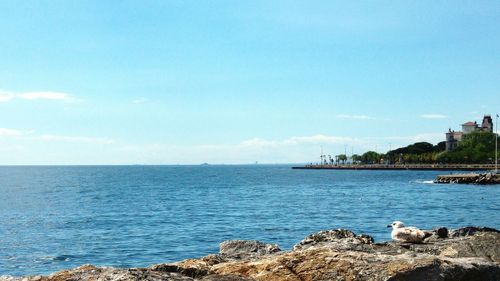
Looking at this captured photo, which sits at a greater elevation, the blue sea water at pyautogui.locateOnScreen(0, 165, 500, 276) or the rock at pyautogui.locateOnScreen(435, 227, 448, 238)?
the rock at pyautogui.locateOnScreen(435, 227, 448, 238)

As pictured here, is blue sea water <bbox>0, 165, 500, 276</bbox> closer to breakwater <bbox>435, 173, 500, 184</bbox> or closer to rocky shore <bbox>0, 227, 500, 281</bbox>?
rocky shore <bbox>0, 227, 500, 281</bbox>

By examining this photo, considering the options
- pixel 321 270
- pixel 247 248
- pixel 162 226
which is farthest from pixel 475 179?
pixel 321 270

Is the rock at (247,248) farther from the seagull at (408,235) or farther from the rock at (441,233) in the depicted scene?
the rock at (441,233)

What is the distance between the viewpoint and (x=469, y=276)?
9.64 m

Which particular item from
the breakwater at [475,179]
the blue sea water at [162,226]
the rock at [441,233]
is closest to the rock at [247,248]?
the rock at [441,233]

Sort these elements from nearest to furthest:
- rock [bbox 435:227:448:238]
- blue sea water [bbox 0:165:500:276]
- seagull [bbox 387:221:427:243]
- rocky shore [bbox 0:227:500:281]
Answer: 1. rocky shore [bbox 0:227:500:281]
2. seagull [bbox 387:221:427:243]
3. rock [bbox 435:227:448:238]
4. blue sea water [bbox 0:165:500:276]

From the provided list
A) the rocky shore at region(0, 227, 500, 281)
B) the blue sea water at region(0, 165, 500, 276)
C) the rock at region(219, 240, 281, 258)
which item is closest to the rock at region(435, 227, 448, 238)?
the rock at region(219, 240, 281, 258)

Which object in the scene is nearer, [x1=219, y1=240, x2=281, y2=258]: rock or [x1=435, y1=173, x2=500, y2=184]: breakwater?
[x1=219, y1=240, x2=281, y2=258]: rock

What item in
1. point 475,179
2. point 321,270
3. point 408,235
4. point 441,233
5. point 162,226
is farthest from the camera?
point 475,179

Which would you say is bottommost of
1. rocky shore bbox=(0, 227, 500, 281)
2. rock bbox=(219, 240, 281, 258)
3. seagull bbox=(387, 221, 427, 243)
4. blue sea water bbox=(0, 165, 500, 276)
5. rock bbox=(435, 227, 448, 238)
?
blue sea water bbox=(0, 165, 500, 276)

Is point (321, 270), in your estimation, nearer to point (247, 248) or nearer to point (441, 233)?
point (247, 248)

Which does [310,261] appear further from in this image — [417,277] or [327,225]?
[327,225]

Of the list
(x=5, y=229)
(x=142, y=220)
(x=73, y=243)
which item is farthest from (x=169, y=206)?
(x=73, y=243)

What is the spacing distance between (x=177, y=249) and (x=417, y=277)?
24393 millimetres
